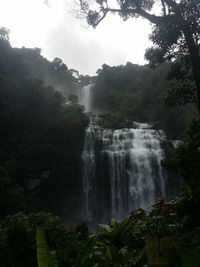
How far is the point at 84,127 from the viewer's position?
33500 mm

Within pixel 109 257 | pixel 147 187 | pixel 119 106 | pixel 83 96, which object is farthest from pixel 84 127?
pixel 109 257

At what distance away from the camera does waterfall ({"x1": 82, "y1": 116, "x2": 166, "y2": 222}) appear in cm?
2844

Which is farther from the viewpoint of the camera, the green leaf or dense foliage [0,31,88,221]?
dense foliage [0,31,88,221]

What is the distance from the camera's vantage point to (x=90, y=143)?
3253 cm


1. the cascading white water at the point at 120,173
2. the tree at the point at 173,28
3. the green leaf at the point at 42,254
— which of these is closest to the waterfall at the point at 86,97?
the cascading white water at the point at 120,173

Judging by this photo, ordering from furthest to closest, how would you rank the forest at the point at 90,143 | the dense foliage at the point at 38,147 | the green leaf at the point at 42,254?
the dense foliage at the point at 38,147 < the forest at the point at 90,143 < the green leaf at the point at 42,254

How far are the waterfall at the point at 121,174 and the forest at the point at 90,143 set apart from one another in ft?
0.92

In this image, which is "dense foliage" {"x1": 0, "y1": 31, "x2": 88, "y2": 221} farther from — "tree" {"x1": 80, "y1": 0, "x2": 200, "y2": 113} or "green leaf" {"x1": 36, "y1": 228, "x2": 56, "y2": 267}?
"green leaf" {"x1": 36, "y1": 228, "x2": 56, "y2": 267}

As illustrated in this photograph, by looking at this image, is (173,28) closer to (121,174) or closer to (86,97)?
(121,174)

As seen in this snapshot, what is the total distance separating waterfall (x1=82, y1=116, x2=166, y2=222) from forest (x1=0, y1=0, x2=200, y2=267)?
28 centimetres

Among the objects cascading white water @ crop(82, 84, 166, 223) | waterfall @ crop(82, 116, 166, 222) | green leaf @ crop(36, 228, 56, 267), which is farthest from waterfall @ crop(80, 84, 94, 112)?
green leaf @ crop(36, 228, 56, 267)

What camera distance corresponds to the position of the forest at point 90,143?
268 inches

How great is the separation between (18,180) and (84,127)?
636 centimetres

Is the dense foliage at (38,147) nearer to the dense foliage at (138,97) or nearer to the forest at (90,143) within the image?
the forest at (90,143)
